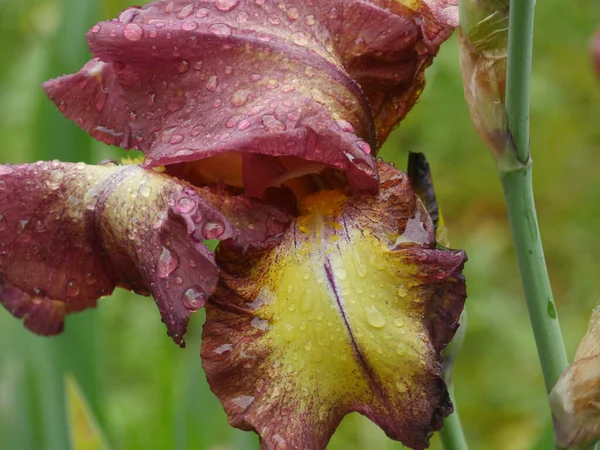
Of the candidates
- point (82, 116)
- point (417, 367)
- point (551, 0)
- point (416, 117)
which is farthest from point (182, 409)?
point (551, 0)

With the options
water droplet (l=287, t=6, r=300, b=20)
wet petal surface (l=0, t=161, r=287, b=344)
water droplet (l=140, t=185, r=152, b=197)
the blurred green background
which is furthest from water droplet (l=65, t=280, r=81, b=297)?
the blurred green background

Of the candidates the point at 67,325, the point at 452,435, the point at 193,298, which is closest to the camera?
the point at 193,298

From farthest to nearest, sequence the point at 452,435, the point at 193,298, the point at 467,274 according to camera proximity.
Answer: the point at 467,274 → the point at 452,435 → the point at 193,298

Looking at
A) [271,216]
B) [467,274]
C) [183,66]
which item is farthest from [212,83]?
[467,274]

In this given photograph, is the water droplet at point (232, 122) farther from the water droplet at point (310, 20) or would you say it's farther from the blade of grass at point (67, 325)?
the blade of grass at point (67, 325)

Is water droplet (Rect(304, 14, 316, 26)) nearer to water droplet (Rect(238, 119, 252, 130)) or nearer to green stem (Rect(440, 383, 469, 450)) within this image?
water droplet (Rect(238, 119, 252, 130))

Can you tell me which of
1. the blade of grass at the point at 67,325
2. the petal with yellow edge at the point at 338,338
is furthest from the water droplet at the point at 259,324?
the blade of grass at the point at 67,325

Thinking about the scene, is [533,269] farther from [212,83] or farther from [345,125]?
[212,83]
